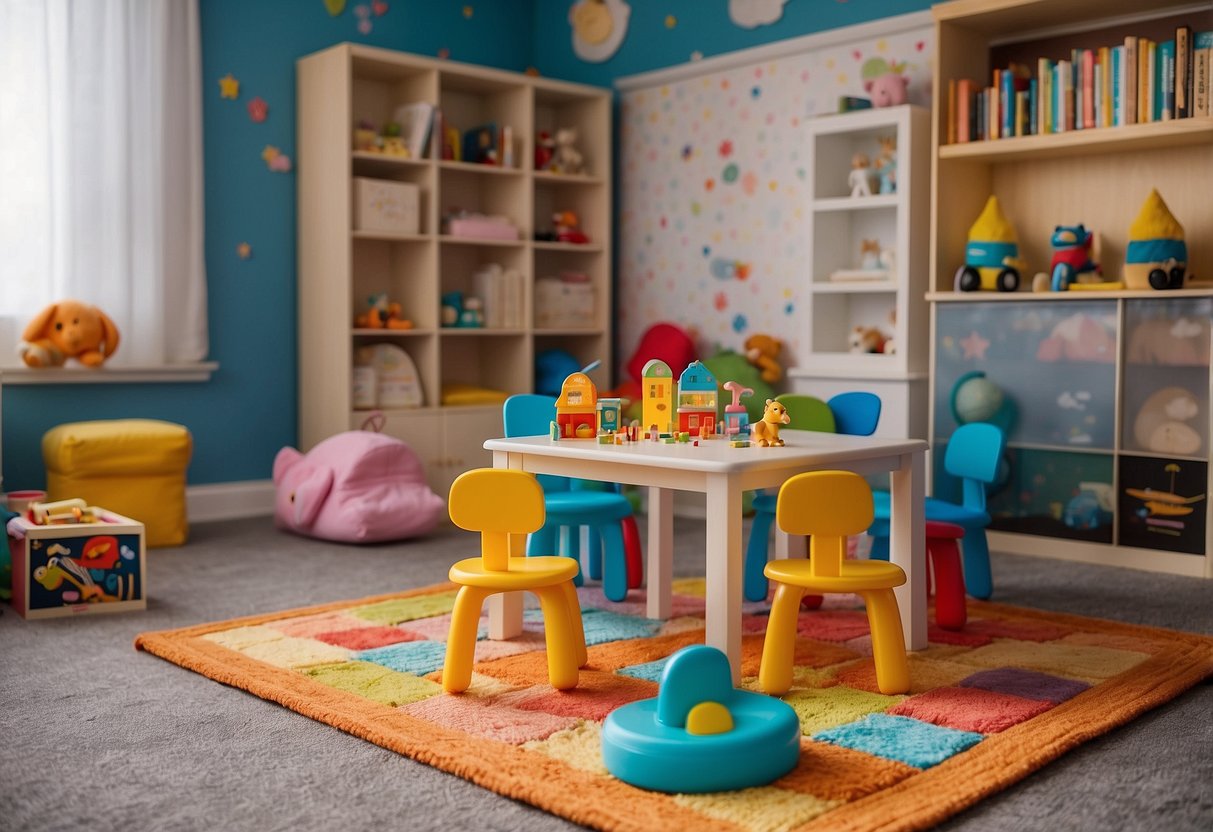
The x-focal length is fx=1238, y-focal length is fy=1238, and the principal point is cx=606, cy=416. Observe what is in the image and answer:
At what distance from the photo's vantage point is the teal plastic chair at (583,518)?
11.1 feet

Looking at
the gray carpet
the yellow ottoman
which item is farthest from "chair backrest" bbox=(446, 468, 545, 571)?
the yellow ottoman

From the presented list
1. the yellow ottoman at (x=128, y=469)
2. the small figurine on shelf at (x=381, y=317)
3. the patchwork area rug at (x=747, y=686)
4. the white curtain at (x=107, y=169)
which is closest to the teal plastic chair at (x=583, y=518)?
the patchwork area rug at (x=747, y=686)

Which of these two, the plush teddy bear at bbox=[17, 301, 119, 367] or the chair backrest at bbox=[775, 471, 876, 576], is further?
the plush teddy bear at bbox=[17, 301, 119, 367]

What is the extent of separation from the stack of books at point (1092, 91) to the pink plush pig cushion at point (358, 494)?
2.35 meters

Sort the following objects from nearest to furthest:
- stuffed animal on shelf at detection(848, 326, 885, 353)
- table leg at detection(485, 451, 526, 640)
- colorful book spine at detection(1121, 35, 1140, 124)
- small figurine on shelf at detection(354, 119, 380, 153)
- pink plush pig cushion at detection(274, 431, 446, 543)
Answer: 1. table leg at detection(485, 451, 526, 640)
2. colorful book spine at detection(1121, 35, 1140, 124)
3. pink plush pig cushion at detection(274, 431, 446, 543)
4. stuffed animal on shelf at detection(848, 326, 885, 353)
5. small figurine on shelf at detection(354, 119, 380, 153)

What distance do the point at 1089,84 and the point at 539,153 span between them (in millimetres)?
2513

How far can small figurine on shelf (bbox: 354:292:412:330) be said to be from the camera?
5.19 meters

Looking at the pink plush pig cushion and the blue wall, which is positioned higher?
the blue wall

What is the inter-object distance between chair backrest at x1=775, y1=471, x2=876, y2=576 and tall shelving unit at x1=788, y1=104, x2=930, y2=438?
7.09 ft

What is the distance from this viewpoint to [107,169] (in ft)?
15.6

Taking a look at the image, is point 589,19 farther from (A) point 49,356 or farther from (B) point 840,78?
(A) point 49,356

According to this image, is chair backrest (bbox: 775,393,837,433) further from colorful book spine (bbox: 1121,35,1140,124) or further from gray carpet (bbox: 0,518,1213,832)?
colorful book spine (bbox: 1121,35,1140,124)

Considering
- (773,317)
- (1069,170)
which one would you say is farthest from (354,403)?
(1069,170)

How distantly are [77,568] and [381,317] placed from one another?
7.02 feet
